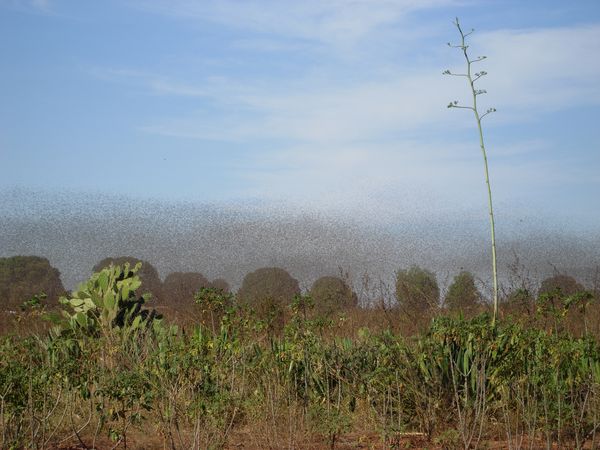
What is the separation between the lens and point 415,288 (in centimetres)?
964

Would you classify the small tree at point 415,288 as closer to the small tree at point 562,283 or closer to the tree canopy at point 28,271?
the small tree at point 562,283

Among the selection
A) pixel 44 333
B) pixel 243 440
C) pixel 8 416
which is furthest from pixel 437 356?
pixel 44 333

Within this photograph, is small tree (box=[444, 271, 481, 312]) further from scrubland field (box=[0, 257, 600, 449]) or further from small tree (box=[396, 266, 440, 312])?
scrubland field (box=[0, 257, 600, 449])

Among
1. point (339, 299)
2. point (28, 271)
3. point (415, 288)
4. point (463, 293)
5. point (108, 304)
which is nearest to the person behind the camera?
point (108, 304)

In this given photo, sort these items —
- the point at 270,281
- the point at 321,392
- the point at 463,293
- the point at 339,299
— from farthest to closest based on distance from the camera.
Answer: the point at 270,281, the point at 463,293, the point at 339,299, the point at 321,392

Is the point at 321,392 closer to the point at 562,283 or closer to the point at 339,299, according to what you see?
the point at 339,299

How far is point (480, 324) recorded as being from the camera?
5461mm

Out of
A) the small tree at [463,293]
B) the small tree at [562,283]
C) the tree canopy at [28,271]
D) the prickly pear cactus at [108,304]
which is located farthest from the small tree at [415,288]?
the tree canopy at [28,271]

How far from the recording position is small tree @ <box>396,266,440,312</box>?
1024 centimetres

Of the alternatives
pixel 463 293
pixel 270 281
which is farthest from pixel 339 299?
pixel 270 281

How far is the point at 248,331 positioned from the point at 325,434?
202 cm

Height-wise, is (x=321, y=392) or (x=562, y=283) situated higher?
(x=562, y=283)

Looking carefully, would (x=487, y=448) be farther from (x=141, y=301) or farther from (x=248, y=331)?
(x=141, y=301)

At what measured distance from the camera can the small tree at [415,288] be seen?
10242 millimetres
